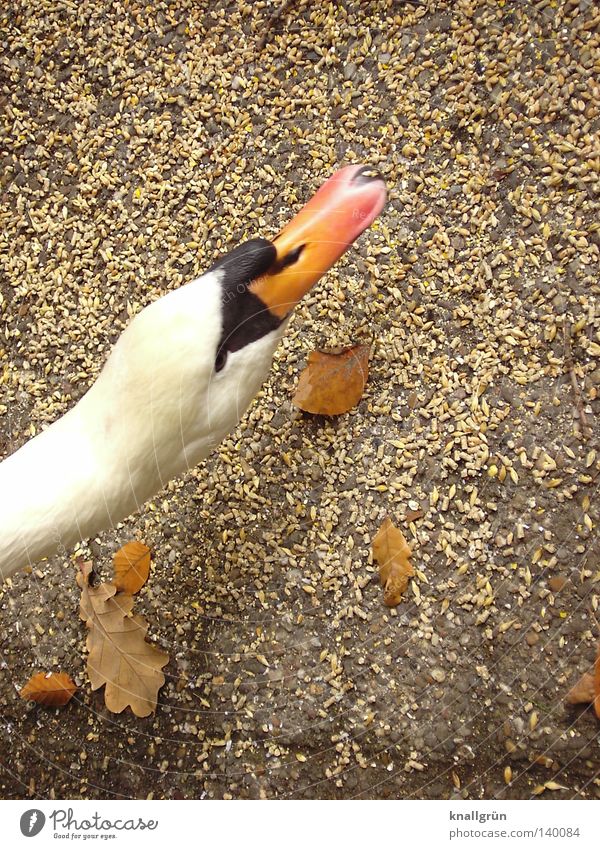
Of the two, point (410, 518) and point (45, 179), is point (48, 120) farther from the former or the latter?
point (410, 518)

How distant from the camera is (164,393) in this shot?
584mm

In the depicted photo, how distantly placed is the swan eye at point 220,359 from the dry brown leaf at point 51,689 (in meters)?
0.47

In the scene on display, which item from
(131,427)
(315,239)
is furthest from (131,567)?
(315,239)

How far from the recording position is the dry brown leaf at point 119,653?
81cm

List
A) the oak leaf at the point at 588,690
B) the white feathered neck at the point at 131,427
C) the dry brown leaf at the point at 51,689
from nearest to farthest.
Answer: the white feathered neck at the point at 131,427
the oak leaf at the point at 588,690
the dry brown leaf at the point at 51,689

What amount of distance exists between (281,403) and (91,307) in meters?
0.30

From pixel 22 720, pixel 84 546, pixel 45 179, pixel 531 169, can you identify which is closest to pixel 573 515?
pixel 531 169

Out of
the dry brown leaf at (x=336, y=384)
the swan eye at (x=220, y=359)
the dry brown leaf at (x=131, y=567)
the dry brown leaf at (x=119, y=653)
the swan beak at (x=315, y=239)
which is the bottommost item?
the dry brown leaf at (x=119, y=653)

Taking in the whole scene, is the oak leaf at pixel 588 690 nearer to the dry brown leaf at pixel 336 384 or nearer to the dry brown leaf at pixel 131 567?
the dry brown leaf at pixel 336 384

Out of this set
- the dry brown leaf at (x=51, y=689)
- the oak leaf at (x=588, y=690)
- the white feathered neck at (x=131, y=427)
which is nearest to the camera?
the white feathered neck at (x=131, y=427)

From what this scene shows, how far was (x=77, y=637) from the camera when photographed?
2.80 ft

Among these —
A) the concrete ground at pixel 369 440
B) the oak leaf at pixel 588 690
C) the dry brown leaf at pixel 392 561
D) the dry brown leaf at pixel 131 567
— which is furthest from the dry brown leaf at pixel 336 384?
the oak leaf at pixel 588 690

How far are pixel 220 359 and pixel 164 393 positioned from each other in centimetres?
6
